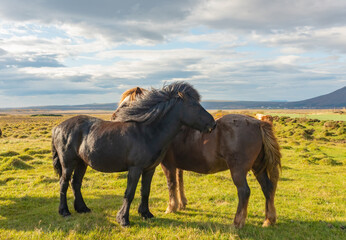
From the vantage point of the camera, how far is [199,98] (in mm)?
5602

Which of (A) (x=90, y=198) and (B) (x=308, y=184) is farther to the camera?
(B) (x=308, y=184)

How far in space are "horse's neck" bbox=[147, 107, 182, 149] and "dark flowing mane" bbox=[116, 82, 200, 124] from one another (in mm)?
115

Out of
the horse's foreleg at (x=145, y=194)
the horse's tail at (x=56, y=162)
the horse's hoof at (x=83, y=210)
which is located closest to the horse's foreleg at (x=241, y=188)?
the horse's foreleg at (x=145, y=194)

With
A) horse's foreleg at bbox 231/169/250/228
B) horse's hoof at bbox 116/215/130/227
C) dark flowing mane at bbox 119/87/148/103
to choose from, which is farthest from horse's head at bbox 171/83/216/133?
horse's hoof at bbox 116/215/130/227

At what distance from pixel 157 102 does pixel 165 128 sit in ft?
1.87

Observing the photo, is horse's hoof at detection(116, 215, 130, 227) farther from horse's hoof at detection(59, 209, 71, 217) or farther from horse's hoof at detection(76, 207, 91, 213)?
horse's hoof at detection(59, 209, 71, 217)

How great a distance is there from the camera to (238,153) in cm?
529

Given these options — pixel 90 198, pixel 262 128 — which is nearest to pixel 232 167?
pixel 262 128

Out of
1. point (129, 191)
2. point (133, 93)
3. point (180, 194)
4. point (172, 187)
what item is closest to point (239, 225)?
point (172, 187)

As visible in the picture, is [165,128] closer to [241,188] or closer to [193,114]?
[193,114]

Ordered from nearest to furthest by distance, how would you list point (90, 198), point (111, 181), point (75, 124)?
point (75, 124)
point (90, 198)
point (111, 181)

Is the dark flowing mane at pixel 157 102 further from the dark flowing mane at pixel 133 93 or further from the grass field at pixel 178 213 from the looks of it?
the grass field at pixel 178 213

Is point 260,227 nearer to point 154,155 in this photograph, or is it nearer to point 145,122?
point 154,155

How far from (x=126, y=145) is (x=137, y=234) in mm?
1715
